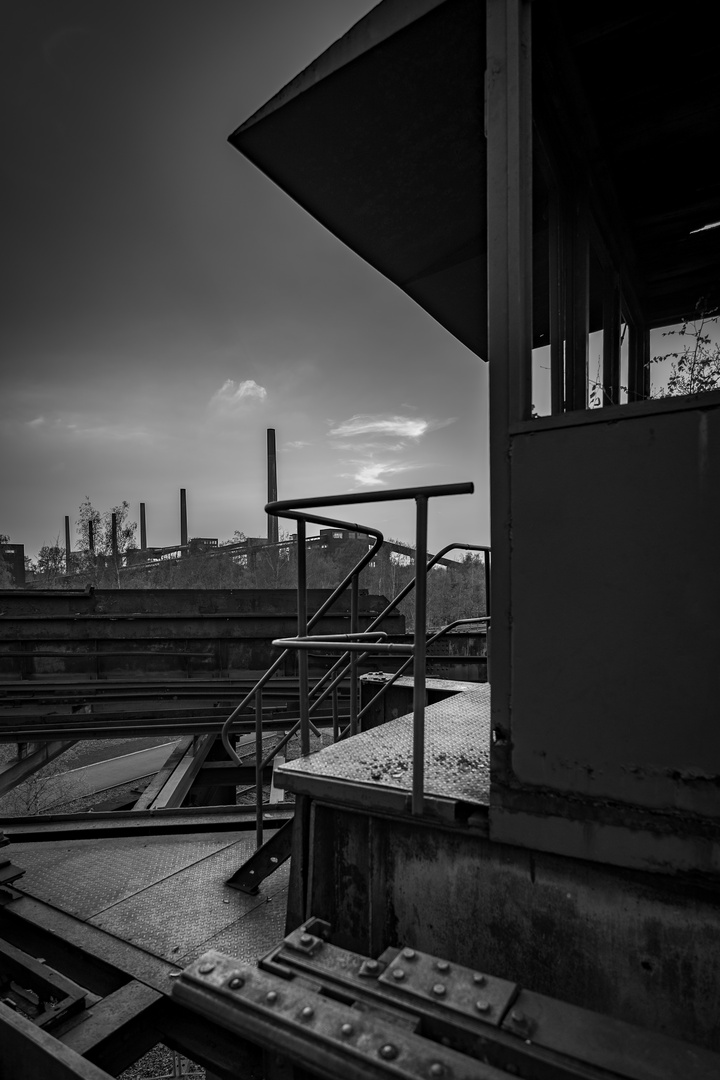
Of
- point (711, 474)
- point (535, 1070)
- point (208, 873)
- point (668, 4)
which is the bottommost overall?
point (208, 873)

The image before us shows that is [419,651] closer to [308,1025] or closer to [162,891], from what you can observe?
[308,1025]

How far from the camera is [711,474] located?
1468 millimetres

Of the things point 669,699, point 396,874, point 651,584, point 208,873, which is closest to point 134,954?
point 208,873

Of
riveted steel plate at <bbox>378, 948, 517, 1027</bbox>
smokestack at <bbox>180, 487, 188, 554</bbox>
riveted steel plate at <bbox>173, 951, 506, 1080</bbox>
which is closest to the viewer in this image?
riveted steel plate at <bbox>173, 951, 506, 1080</bbox>

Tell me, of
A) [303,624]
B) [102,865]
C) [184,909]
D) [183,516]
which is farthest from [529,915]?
[183,516]

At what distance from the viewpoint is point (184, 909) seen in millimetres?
2799

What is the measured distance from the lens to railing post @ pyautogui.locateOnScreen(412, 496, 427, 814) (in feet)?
5.82

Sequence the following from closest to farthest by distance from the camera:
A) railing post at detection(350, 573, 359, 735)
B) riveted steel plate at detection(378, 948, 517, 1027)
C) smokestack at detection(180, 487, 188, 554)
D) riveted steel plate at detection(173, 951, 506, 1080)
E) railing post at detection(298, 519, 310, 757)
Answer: riveted steel plate at detection(173, 951, 506, 1080), riveted steel plate at detection(378, 948, 517, 1027), railing post at detection(298, 519, 310, 757), railing post at detection(350, 573, 359, 735), smokestack at detection(180, 487, 188, 554)

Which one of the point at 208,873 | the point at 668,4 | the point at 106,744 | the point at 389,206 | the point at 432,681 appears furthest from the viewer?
the point at 106,744

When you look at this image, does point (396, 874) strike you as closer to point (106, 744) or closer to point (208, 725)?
point (208, 725)

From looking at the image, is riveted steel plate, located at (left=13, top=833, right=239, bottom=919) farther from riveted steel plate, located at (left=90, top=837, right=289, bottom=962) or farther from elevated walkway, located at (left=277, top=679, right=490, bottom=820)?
elevated walkway, located at (left=277, top=679, right=490, bottom=820)

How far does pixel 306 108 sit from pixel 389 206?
83 cm

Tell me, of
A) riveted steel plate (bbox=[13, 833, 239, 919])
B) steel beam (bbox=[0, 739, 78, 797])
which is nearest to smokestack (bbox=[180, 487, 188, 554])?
steel beam (bbox=[0, 739, 78, 797])

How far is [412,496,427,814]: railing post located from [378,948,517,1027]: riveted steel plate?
1.36 ft
